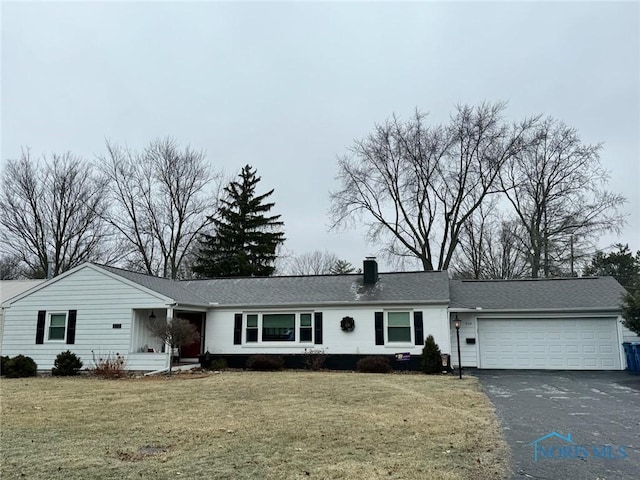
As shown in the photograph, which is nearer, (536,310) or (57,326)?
(536,310)

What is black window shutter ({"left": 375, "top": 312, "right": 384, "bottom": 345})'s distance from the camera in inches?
686

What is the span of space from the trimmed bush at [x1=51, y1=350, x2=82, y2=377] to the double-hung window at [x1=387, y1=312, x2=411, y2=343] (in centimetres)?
1118

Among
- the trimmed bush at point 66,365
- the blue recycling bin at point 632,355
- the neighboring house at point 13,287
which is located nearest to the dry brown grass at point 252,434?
the trimmed bush at point 66,365

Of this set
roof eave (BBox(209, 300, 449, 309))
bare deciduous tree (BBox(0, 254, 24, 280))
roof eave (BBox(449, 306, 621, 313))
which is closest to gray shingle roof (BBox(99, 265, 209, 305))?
roof eave (BBox(209, 300, 449, 309))

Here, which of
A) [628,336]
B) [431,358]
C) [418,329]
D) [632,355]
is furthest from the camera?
[418,329]

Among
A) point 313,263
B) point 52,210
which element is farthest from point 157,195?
point 313,263

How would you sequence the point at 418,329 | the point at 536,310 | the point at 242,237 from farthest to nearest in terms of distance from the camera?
1. the point at 242,237
2. the point at 536,310
3. the point at 418,329

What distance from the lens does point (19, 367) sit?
1605cm

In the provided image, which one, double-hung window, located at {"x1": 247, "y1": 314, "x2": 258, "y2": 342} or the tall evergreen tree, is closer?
double-hung window, located at {"x1": 247, "y1": 314, "x2": 258, "y2": 342}

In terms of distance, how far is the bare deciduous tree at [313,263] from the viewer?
46562mm

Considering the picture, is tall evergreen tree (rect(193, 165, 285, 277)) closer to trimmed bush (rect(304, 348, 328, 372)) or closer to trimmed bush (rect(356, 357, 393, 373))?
trimmed bush (rect(304, 348, 328, 372))

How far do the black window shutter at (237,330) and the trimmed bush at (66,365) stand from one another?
18.2ft

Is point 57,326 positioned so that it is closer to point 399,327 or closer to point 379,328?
point 379,328

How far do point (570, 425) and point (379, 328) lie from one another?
1038 centimetres
